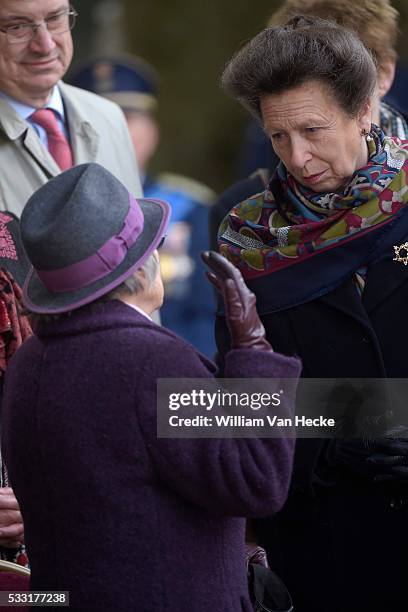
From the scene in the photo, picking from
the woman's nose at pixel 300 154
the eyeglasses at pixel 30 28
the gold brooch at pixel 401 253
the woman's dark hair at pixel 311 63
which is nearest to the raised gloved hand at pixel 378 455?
the gold brooch at pixel 401 253

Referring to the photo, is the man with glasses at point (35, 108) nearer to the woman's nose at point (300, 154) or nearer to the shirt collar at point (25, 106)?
the shirt collar at point (25, 106)

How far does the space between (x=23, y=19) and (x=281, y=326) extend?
4.49 feet

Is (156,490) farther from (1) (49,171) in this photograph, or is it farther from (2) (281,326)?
(1) (49,171)

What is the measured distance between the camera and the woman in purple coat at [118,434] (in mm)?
2334

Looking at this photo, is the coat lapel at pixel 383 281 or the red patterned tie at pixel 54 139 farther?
the red patterned tie at pixel 54 139

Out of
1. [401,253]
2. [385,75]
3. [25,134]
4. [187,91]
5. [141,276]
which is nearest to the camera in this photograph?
[141,276]

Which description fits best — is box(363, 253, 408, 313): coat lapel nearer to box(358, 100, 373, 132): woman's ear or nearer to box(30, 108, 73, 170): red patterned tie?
box(358, 100, 373, 132): woman's ear

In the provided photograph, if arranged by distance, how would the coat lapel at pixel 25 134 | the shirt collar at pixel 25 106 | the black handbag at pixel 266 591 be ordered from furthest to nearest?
1. the shirt collar at pixel 25 106
2. the coat lapel at pixel 25 134
3. the black handbag at pixel 266 591

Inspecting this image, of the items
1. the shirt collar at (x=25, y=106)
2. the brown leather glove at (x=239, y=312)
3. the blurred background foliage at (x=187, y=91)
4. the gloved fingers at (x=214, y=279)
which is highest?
the blurred background foliage at (x=187, y=91)

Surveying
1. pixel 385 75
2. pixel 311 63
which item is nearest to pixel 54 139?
pixel 385 75

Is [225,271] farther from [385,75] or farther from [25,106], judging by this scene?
[25,106]

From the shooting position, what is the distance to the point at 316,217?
9.68ft

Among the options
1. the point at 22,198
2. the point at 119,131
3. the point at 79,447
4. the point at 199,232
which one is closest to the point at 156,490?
the point at 79,447

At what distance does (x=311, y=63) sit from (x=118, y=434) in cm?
109
